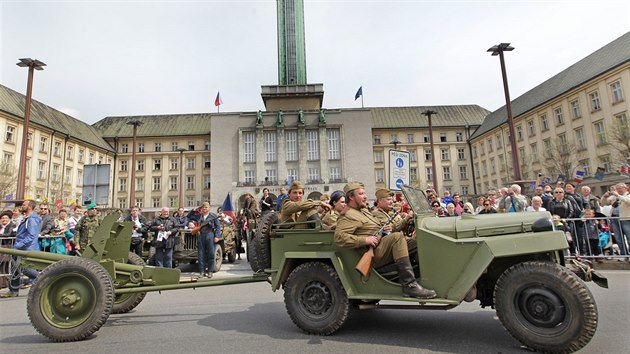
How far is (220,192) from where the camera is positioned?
52031mm

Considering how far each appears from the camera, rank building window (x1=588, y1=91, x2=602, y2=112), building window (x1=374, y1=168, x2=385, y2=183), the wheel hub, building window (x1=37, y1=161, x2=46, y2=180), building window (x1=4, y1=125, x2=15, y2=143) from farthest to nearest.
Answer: building window (x1=374, y1=168, x2=385, y2=183) < building window (x1=37, y1=161, x2=46, y2=180) < building window (x1=4, y1=125, x2=15, y2=143) < building window (x1=588, y1=91, x2=602, y2=112) < the wheel hub

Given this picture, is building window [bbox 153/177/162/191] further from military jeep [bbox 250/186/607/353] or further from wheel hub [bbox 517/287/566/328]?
wheel hub [bbox 517/287/566/328]

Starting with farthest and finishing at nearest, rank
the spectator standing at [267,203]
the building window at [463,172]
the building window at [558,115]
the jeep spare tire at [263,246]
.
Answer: the building window at [463,172] → the building window at [558,115] → the spectator standing at [267,203] → the jeep spare tire at [263,246]

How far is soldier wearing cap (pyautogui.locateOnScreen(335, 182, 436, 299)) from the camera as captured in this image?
157 inches

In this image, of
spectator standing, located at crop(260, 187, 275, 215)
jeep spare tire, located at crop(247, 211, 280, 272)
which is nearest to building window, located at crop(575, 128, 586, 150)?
spectator standing, located at crop(260, 187, 275, 215)

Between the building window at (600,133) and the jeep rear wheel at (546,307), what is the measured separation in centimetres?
4182

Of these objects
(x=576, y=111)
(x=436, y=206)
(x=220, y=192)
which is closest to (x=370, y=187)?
(x=220, y=192)

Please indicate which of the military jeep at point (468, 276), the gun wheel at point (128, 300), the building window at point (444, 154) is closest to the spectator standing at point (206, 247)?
the gun wheel at point (128, 300)

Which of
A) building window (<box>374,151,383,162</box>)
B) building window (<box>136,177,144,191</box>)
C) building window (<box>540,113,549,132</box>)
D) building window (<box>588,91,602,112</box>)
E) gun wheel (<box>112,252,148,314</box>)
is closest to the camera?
gun wheel (<box>112,252,148,314</box>)

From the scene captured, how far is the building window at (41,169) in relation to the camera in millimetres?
46778

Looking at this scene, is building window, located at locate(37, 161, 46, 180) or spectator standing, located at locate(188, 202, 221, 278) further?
building window, located at locate(37, 161, 46, 180)

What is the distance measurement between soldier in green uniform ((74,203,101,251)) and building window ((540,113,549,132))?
51165mm

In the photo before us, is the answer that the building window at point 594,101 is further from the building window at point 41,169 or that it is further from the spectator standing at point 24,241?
the building window at point 41,169

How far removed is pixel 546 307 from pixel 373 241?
1.81 meters
